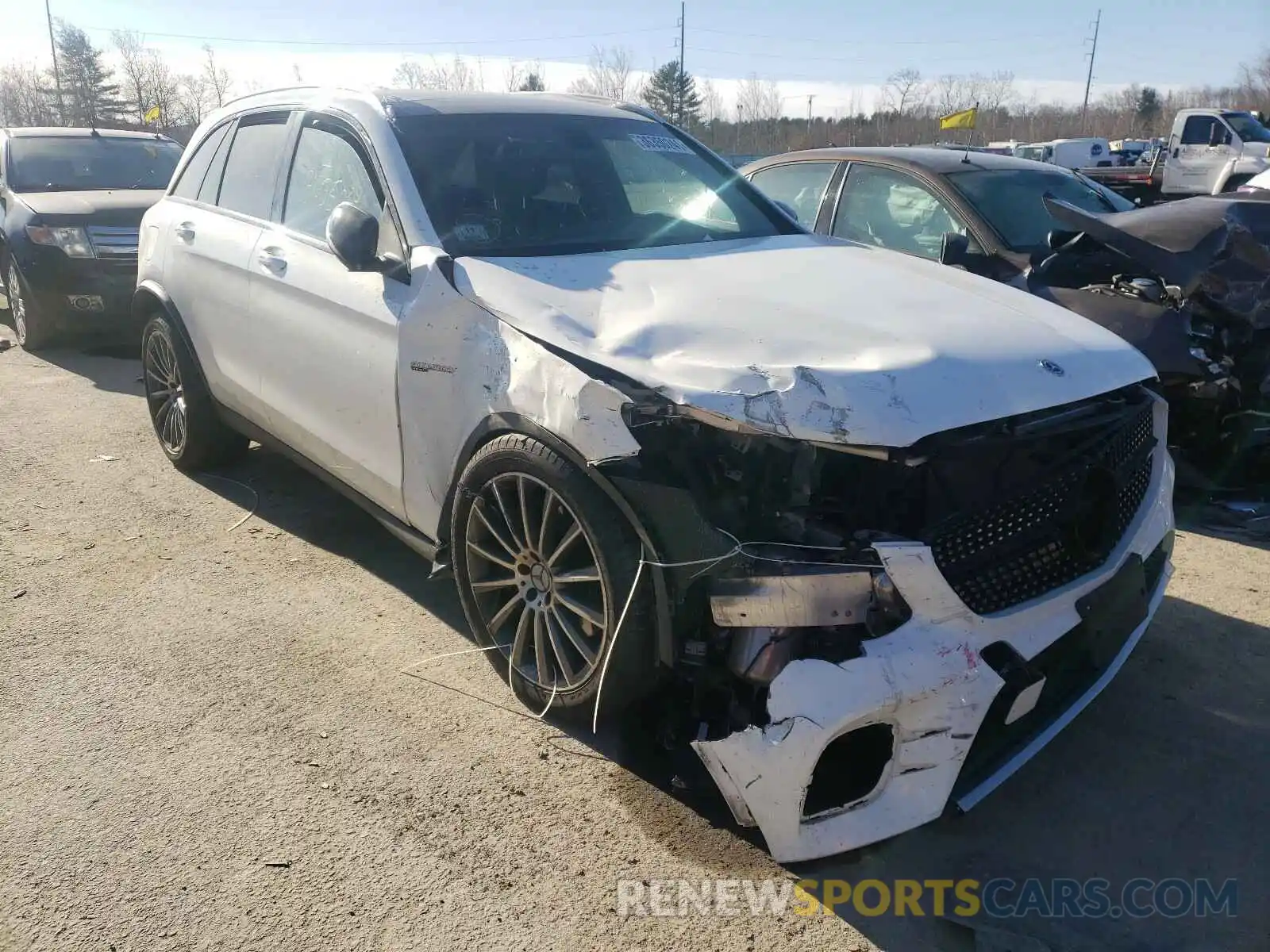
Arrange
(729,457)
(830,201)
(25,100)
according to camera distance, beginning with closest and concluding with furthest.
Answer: (729,457)
(830,201)
(25,100)

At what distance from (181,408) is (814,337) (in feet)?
12.2

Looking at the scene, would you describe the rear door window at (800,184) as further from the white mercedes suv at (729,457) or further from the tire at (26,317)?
the tire at (26,317)

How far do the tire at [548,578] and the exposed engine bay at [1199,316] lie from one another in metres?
3.19

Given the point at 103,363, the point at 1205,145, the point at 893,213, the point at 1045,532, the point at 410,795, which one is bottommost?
the point at 103,363

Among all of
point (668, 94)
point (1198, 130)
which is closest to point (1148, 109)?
point (668, 94)

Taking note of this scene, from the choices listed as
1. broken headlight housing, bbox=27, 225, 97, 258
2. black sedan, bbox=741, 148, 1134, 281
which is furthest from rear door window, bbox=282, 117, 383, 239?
broken headlight housing, bbox=27, 225, 97, 258

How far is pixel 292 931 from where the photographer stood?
223 centimetres

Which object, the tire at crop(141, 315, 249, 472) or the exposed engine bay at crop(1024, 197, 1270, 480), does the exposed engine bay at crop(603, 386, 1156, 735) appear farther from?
the tire at crop(141, 315, 249, 472)

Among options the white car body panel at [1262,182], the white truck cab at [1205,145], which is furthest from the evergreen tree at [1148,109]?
the white car body panel at [1262,182]

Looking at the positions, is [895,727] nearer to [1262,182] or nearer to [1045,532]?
[1045,532]

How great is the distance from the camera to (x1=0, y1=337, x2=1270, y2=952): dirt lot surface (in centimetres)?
225

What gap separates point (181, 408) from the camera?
493 cm

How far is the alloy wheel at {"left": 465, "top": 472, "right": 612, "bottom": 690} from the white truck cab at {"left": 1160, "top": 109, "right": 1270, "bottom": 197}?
64.3ft

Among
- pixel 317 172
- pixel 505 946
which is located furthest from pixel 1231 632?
pixel 317 172
